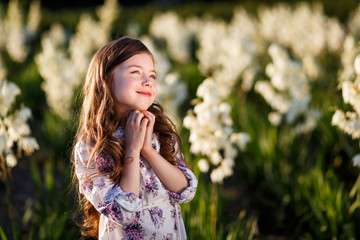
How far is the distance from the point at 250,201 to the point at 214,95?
1.66 m

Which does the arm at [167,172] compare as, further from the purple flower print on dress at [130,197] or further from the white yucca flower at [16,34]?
the white yucca flower at [16,34]

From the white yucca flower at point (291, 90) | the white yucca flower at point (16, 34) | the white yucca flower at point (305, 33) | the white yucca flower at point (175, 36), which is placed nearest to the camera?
the white yucca flower at point (291, 90)

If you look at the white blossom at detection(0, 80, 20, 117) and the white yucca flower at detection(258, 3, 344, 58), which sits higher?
the white yucca flower at detection(258, 3, 344, 58)

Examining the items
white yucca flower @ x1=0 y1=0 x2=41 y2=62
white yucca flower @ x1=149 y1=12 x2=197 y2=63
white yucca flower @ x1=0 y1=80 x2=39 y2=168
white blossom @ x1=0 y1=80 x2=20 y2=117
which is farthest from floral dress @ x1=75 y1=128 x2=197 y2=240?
white yucca flower @ x1=149 y1=12 x2=197 y2=63

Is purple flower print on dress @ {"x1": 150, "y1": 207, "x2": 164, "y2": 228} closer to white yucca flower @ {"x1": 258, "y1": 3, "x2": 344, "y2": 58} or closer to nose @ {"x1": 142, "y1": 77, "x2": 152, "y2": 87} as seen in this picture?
nose @ {"x1": 142, "y1": 77, "x2": 152, "y2": 87}

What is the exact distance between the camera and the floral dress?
1.68 metres

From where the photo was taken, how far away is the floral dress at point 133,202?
66.0 inches

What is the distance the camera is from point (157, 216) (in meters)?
1.82

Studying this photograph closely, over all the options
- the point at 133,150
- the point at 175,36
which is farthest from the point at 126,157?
the point at 175,36

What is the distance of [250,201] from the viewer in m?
4.20

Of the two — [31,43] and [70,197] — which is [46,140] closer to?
[70,197]

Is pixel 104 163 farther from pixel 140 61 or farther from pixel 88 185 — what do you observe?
pixel 140 61

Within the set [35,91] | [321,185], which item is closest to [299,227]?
[321,185]

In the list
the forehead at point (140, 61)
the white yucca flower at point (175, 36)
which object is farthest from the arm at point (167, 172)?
the white yucca flower at point (175, 36)
